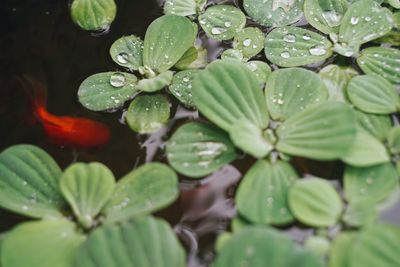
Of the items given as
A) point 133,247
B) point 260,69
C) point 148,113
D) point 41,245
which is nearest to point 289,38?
point 260,69

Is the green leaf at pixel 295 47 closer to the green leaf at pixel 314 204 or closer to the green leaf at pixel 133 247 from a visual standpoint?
the green leaf at pixel 314 204

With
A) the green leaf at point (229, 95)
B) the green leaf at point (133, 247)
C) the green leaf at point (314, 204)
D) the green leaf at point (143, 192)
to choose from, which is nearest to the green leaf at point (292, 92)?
the green leaf at point (229, 95)

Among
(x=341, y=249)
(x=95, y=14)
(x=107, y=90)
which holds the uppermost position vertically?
(x=95, y=14)

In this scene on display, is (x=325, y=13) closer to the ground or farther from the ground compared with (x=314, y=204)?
farther from the ground

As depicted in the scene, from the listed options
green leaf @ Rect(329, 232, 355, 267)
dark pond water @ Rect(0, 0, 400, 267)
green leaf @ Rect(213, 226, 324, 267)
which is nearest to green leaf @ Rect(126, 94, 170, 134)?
dark pond water @ Rect(0, 0, 400, 267)

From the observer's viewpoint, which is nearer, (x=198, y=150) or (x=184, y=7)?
(x=198, y=150)

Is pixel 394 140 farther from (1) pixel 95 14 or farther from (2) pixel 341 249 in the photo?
(1) pixel 95 14

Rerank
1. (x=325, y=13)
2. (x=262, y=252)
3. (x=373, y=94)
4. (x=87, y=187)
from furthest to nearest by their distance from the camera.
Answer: (x=325, y=13)
(x=373, y=94)
(x=87, y=187)
(x=262, y=252)

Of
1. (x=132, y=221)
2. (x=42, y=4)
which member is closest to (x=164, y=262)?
(x=132, y=221)
